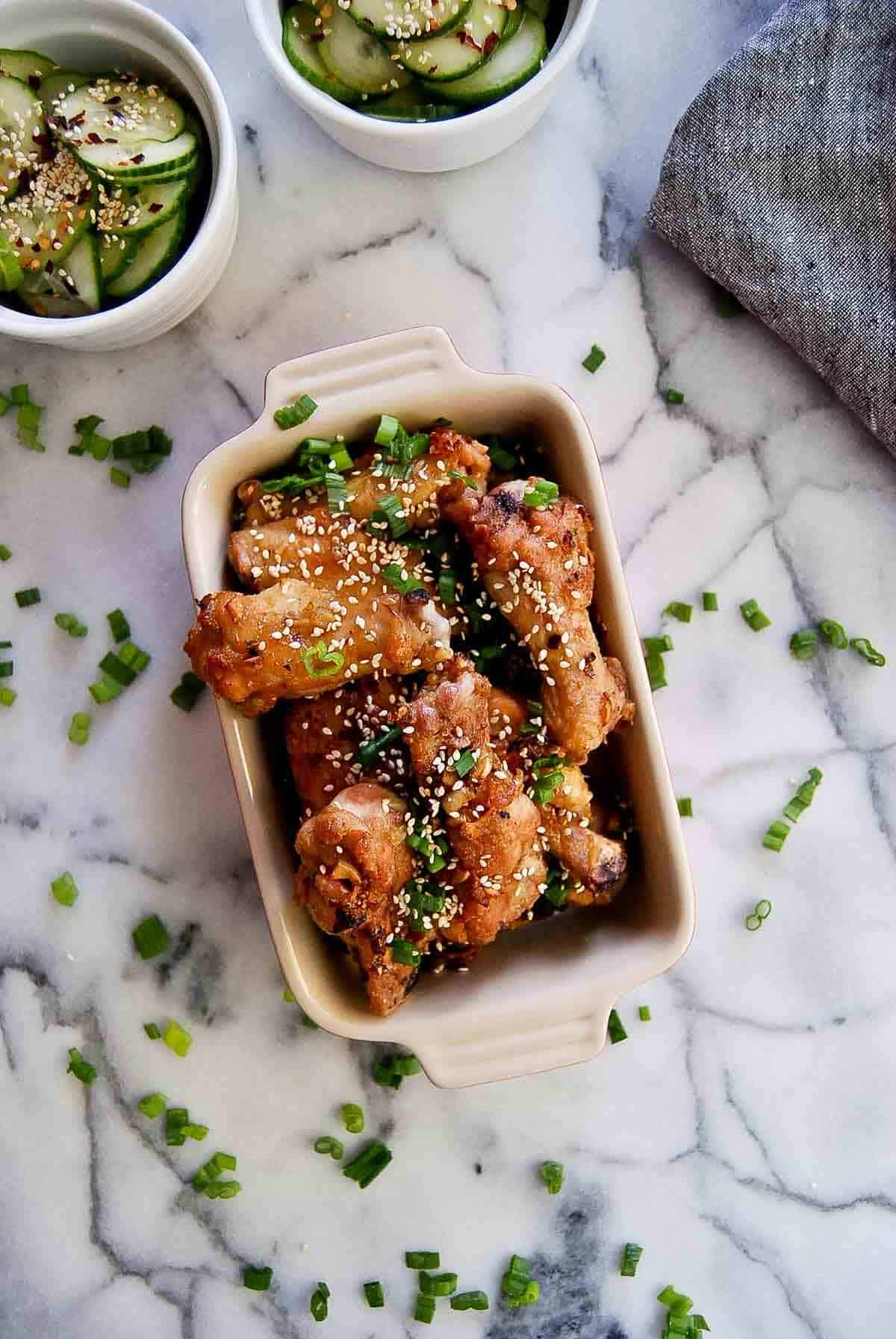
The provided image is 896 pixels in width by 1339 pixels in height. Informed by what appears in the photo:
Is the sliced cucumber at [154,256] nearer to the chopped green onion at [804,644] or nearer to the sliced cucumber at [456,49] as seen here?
the sliced cucumber at [456,49]

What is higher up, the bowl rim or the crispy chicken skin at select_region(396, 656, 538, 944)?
the bowl rim

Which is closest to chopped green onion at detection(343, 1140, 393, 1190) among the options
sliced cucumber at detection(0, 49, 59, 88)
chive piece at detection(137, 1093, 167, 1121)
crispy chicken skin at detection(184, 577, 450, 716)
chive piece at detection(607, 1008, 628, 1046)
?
chive piece at detection(137, 1093, 167, 1121)

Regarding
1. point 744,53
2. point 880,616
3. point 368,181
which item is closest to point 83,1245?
point 880,616

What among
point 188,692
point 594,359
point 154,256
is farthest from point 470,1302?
point 154,256

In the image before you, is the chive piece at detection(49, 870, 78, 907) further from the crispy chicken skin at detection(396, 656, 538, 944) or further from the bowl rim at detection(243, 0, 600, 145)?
the bowl rim at detection(243, 0, 600, 145)

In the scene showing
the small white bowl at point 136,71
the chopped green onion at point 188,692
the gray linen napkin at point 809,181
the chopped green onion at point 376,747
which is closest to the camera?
the chopped green onion at point 376,747

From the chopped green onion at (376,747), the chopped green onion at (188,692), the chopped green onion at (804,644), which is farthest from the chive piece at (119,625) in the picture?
the chopped green onion at (804,644)
